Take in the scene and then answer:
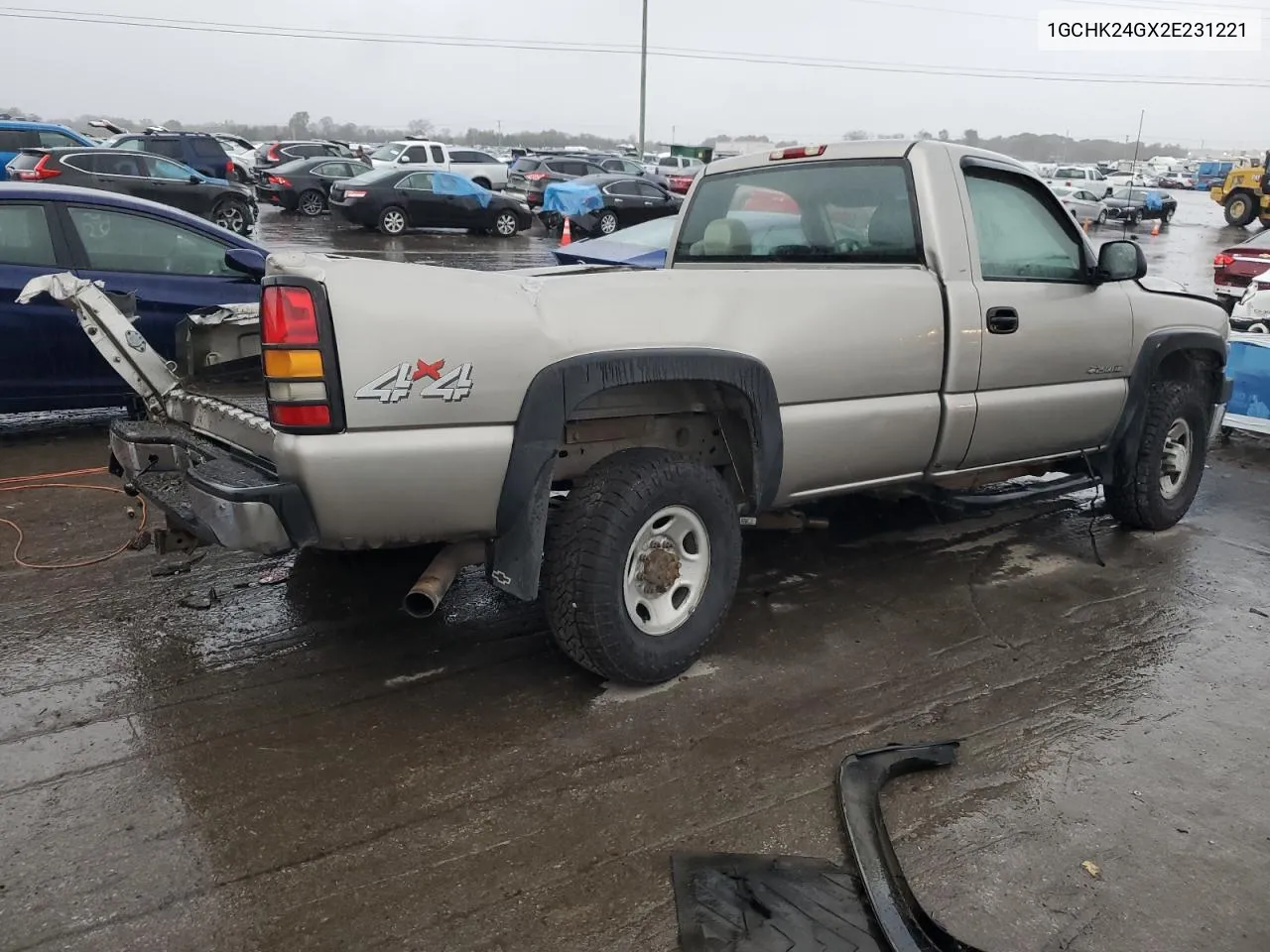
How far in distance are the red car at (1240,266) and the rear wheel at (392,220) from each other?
15915 millimetres

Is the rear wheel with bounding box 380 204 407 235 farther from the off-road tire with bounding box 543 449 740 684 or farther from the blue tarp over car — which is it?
the off-road tire with bounding box 543 449 740 684

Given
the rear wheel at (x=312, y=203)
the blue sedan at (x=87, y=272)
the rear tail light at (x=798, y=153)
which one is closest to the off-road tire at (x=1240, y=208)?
the rear wheel at (x=312, y=203)

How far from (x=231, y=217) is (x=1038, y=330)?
705 inches

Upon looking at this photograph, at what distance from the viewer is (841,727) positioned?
338 centimetres

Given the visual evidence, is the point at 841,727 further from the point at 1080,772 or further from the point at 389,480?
the point at 389,480

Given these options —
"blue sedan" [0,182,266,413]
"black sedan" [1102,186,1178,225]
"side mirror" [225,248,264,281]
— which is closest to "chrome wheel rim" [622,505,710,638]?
"side mirror" [225,248,264,281]

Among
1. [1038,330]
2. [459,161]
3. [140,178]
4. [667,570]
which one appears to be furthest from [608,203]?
[667,570]

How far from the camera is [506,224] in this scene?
2364 centimetres

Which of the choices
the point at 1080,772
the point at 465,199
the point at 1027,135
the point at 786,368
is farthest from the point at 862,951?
the point at 1027,135

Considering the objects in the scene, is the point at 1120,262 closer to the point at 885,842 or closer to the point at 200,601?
the point at 885,842

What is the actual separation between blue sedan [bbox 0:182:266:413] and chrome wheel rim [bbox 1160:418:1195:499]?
5.15 meters

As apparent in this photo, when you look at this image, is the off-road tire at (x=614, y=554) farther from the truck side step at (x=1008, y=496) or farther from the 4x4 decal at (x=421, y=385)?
the truck side step at (x=1008, y=496)

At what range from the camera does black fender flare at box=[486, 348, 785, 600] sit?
3.07 metres

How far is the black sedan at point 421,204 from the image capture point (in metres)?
21.6
